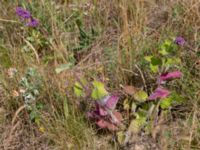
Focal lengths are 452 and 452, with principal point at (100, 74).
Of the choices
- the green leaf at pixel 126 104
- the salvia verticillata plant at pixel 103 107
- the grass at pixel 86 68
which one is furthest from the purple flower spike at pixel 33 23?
the green leaf at pixel 126 104

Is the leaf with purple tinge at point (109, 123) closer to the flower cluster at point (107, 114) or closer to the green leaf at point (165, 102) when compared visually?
the flower cluster at point (107, 114)

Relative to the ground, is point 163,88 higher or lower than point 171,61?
lower

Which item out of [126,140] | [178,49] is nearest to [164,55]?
[178,49]

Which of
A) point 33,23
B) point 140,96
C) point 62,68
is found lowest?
point 140,96

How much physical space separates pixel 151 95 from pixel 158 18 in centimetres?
83

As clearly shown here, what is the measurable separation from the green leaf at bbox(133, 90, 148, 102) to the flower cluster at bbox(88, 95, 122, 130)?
96 mm

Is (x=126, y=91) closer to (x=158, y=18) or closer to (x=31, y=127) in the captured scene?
(x=31, y=127)

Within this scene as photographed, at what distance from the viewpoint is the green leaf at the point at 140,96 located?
190 centimetres

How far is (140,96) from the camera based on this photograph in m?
1.90

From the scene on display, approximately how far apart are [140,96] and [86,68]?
16.6 inches

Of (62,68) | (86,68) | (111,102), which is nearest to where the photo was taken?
(111,102)

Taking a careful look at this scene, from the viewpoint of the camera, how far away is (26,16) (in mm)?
2199

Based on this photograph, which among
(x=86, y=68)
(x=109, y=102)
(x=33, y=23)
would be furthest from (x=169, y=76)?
(x=33, y=23)

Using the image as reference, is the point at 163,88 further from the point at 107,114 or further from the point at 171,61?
the point at 107,114
